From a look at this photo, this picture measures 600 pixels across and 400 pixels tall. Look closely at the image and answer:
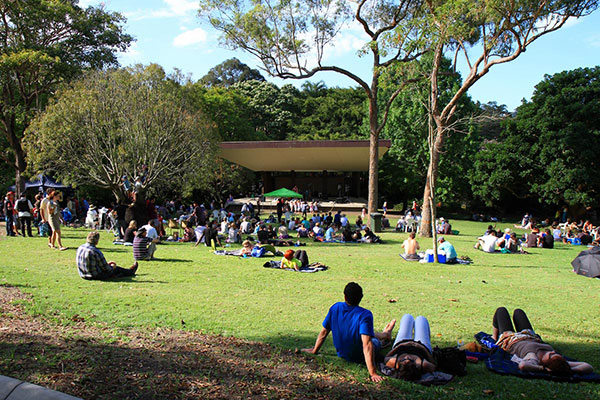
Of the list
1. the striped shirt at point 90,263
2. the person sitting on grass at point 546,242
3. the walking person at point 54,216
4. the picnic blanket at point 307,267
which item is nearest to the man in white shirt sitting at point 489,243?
the person sitting on grass at point 546,242

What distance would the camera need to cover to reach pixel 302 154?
3219cm

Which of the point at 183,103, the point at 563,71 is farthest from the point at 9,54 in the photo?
the point at 563,71

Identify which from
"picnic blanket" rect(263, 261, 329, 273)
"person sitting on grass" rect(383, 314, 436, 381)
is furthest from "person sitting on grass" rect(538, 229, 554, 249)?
"person sitting on grass" rect(383, 314, 436, 381)

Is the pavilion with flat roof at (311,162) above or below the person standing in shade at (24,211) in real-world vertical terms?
above

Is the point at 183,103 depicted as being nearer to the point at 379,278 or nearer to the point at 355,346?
the point at 379,278

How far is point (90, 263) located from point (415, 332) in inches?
233

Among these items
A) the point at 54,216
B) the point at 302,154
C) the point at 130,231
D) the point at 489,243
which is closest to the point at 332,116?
the point at 302,154

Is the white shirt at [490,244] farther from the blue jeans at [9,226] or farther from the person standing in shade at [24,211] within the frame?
the blue jeans at [9,226]

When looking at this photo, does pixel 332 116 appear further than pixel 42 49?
Yes

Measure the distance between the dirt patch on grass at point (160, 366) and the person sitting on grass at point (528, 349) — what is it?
1.54 meters

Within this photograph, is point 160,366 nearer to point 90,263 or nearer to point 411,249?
point 90,263

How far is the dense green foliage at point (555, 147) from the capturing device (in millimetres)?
26484

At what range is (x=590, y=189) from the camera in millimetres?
27188

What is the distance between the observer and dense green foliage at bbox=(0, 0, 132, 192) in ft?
59.9
